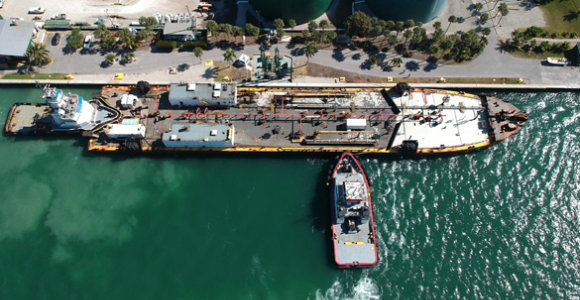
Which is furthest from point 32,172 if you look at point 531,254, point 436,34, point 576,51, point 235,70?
point 576,51

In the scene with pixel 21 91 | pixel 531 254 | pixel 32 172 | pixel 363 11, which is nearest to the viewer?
pixel 531 254

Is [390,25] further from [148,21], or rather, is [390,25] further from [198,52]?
[148,21]

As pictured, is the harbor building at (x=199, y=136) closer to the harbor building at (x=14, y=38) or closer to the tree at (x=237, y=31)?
the tree at (x=237, y=31)

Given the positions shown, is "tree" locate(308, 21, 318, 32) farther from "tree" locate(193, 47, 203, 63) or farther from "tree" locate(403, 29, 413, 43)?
"tree" locate(193, 47, 203, 63)

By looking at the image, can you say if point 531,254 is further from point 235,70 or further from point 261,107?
point 235,70

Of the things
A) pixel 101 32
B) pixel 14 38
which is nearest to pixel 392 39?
pixel 101 32

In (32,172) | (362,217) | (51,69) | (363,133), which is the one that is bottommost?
(362,217)

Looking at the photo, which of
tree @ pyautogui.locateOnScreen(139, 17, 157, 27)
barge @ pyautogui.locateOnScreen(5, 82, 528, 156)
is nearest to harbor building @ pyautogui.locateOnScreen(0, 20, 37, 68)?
barge @ pyautogui.locateOnScreen(5, 82, 528, 156)

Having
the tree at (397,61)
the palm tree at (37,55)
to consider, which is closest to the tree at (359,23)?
the tree at (397,61)
